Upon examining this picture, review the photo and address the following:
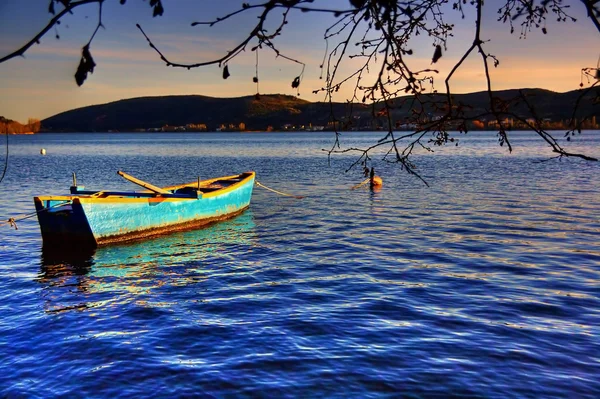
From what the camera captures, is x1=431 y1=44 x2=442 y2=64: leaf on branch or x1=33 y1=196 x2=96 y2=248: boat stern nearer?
x1=431 y1=44 x2=442 y2=64: leaf on branch

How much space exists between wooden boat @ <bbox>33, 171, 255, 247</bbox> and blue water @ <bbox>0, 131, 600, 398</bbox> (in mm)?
512

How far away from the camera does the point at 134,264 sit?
15.4m

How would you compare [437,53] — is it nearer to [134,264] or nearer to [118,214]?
[134,264]

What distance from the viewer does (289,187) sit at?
121ft

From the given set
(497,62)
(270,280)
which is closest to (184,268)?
(270,280)

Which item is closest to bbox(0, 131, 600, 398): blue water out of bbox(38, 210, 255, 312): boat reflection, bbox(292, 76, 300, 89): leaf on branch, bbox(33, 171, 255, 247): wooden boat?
bbox(38, 210, 255, 312): boat reflection

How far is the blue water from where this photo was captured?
787cm

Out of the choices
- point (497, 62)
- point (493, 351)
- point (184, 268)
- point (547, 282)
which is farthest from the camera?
point (184, 268)

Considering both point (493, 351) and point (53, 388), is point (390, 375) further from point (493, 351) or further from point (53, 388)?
point (53, 388)

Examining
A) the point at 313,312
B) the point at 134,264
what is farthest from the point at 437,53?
the point at 134,264

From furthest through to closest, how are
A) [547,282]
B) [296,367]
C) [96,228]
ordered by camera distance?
[96,228], [547,282], [296,367]

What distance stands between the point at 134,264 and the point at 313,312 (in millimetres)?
6811

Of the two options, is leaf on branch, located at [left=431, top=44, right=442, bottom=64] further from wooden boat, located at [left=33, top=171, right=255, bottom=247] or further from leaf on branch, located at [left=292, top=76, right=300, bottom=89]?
wooden boat, located at [left=33, top=171, right=255, bottom=247]

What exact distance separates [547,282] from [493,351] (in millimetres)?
4846
